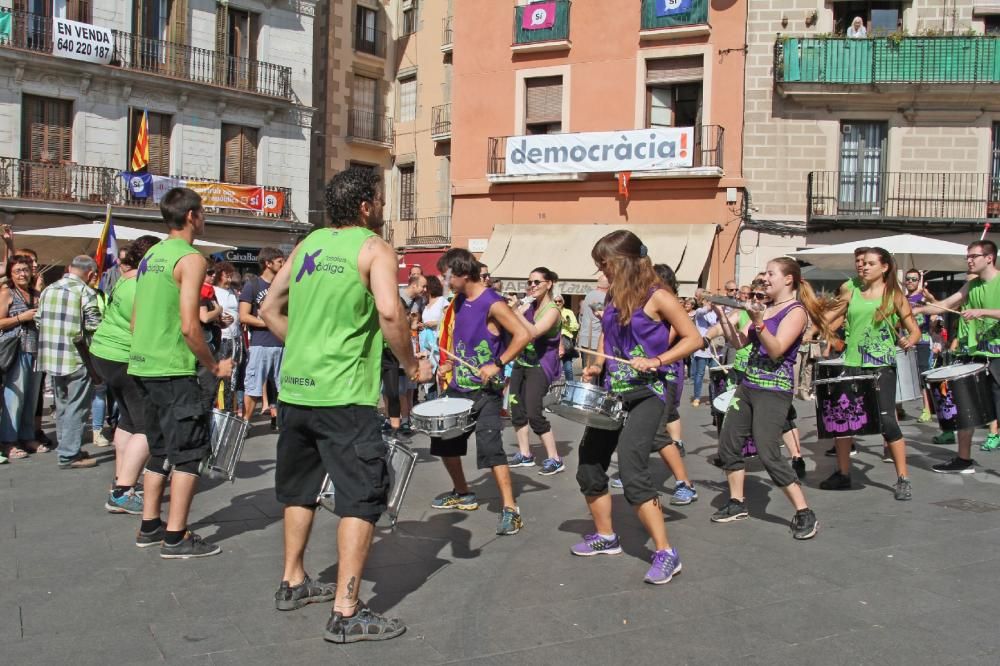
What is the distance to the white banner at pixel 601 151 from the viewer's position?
22828 millimetres

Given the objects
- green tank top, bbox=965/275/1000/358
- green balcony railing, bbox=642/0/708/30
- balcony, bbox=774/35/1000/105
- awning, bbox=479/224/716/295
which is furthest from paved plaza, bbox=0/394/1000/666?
green balcony railing, bbox=642/0/708/30

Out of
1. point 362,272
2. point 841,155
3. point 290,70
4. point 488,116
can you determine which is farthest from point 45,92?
point 362,272

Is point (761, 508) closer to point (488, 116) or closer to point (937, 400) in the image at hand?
point (937, 400)

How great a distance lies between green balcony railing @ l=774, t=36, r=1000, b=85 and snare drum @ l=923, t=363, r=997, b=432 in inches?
601

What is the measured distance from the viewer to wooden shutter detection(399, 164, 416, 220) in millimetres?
34531

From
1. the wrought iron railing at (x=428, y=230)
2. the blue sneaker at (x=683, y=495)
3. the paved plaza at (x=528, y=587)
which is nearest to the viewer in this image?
the paved plaza at (x=528, y=587)

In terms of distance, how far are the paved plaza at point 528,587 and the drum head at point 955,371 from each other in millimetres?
1048

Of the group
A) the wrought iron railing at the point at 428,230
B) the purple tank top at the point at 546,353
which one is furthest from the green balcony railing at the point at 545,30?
the purple tank top at the point at 546,353

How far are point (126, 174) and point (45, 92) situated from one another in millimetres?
2836

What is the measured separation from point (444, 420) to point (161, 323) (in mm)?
1772

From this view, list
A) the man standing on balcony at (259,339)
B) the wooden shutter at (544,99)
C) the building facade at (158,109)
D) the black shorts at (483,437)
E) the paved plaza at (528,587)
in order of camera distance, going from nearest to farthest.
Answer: the paved plaza at (528,587) → the black shorts at (483,437) → the man standing on balcony at (259,339) → the building facade at (158,109) → the wooden shutter at (544,99)

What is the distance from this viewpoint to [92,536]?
5883 mm

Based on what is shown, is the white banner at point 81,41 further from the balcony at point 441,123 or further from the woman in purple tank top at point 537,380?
the woman in purple tank top at point 537,380

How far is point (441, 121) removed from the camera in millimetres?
33281
